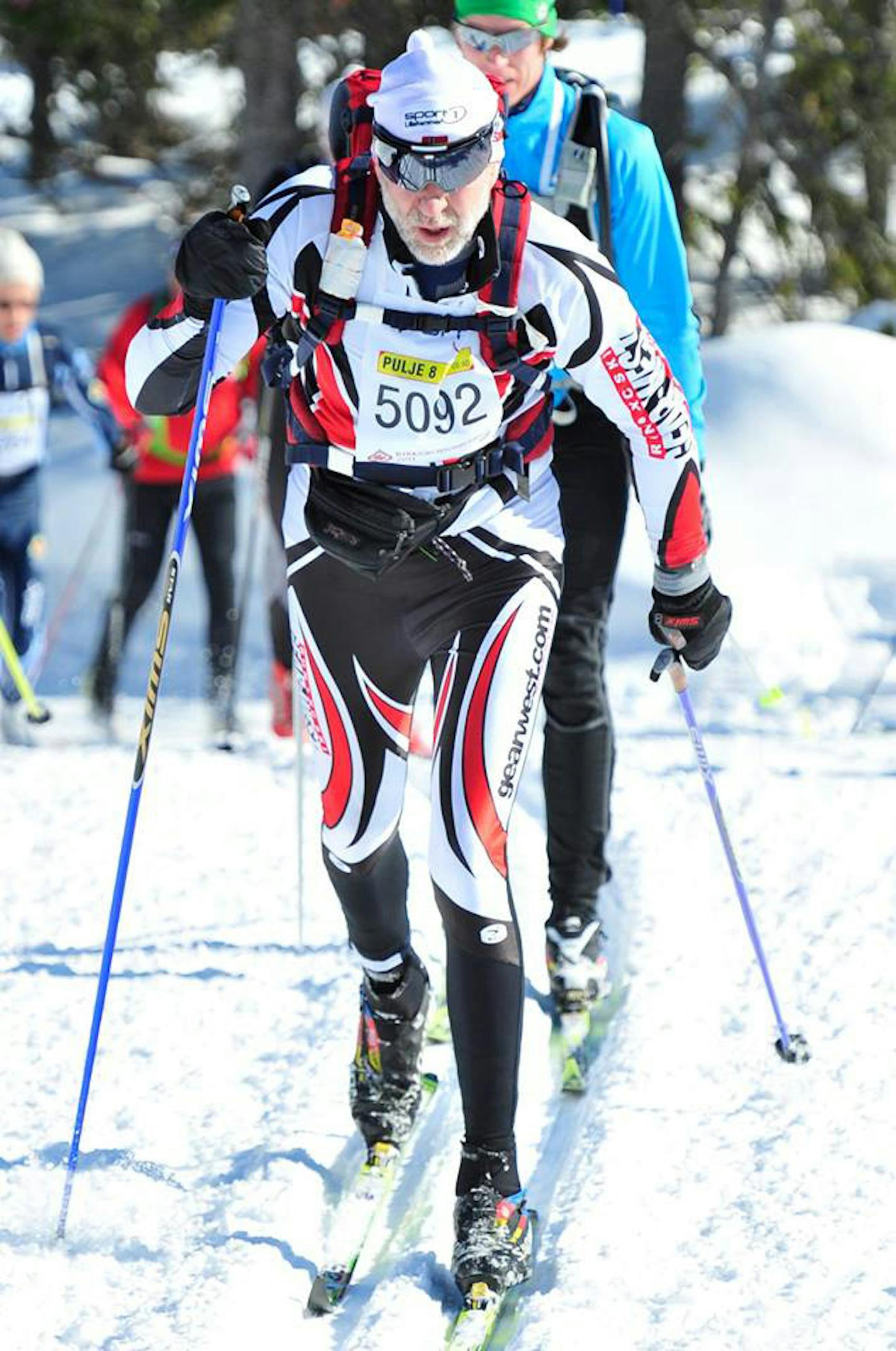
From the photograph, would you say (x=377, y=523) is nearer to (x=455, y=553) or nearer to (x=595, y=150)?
(x=455, y=553)

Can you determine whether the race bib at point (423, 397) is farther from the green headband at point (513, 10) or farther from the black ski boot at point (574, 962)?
the black ski boot at point (574, 962)

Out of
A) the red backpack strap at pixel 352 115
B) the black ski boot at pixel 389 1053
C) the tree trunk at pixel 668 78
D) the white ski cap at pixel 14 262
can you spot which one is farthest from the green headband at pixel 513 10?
the tree trunk at pixel 668 78

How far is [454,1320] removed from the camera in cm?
322

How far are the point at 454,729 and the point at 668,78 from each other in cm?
991

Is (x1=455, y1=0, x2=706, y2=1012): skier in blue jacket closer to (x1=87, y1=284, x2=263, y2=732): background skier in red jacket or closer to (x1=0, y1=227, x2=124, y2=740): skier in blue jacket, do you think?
(x1=87, y1=284, x2=263, y2=732): background skier in red jacket

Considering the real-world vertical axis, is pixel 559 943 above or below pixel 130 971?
above

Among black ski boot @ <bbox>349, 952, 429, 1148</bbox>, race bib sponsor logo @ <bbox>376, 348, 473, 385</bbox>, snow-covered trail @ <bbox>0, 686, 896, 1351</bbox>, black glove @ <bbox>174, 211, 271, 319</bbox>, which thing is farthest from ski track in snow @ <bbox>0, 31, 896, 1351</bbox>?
black glove @ <bbox>174, 211, 271, 319</bbox>

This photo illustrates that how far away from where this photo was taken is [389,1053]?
3779 millimetres

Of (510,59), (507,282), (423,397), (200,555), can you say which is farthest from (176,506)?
(507,282)

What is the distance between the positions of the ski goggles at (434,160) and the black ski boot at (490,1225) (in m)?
1.91

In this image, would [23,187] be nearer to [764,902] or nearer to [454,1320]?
[764,902]

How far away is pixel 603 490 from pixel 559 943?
47.9 inches

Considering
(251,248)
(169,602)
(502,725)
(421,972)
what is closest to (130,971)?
(421,972)

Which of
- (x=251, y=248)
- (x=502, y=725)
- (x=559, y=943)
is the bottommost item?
(x=559, y=943)
